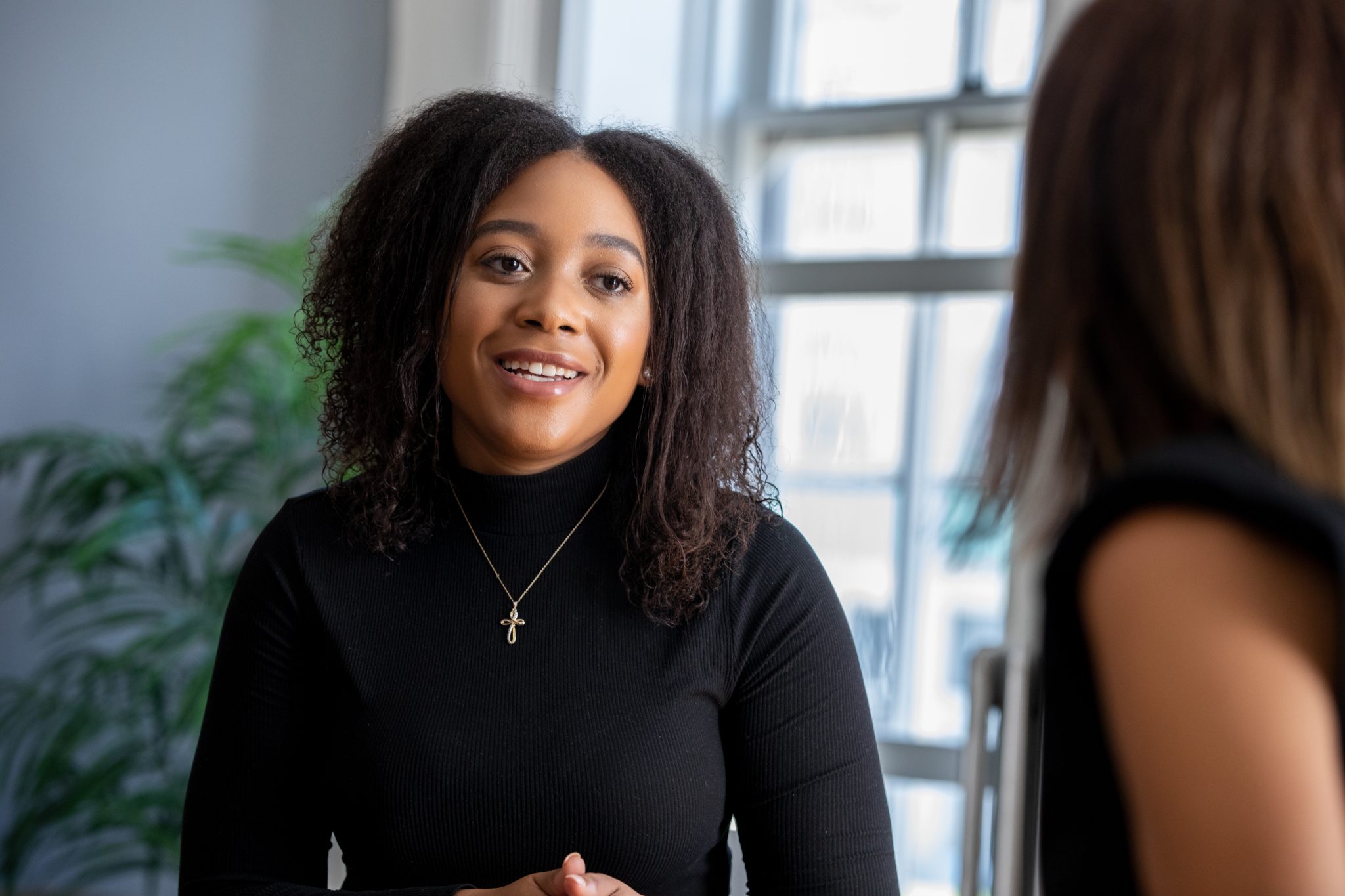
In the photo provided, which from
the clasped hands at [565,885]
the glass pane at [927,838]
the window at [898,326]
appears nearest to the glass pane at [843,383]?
the window at [898,326]

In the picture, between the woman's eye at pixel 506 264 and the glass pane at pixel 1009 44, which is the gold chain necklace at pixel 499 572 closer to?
the woman's eye at pixel 506 264

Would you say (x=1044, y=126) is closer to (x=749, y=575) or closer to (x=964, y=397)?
Answer: (x=749, y=575)

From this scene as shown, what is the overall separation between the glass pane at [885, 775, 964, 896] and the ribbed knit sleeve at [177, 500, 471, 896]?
1.60 m

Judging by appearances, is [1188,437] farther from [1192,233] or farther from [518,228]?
[518,228]

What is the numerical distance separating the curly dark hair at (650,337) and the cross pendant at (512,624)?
13 centimetres

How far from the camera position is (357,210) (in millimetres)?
1521

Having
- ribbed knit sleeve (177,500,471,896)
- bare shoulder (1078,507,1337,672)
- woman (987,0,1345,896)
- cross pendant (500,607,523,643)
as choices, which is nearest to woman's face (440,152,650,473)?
cross pendant (500,607,523,643)

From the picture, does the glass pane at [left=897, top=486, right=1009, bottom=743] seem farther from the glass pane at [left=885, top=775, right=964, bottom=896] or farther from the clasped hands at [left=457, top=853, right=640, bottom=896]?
the clasped hands at [left=457, top=853, right=640, bottom=896]

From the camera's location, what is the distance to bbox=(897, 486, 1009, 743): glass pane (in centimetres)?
272

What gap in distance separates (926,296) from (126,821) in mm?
1994

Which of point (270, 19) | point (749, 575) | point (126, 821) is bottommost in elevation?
point (126, 821)

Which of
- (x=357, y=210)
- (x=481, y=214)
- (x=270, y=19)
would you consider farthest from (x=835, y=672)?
(x=270, y=19)

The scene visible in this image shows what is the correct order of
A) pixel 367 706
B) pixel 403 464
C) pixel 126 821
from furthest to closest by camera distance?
pixel 126 821
pixel 403 464
pixel 367 706

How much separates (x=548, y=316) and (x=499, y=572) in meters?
0.30
